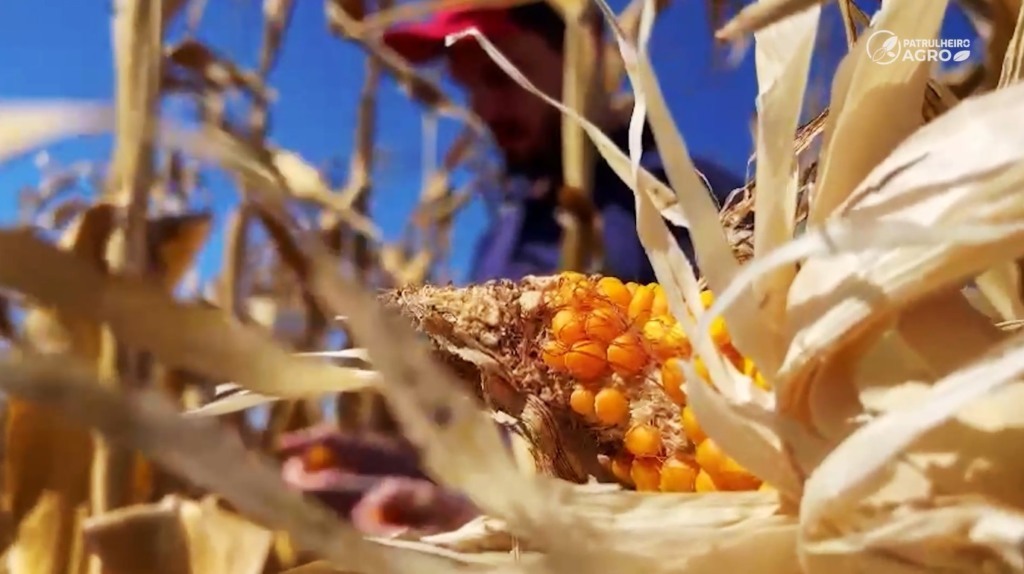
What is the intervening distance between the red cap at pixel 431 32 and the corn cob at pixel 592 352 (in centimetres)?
49

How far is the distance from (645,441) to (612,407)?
0.01 m

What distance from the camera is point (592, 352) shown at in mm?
267

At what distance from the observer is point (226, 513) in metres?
0.26

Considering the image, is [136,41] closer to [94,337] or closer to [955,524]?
[94,337]

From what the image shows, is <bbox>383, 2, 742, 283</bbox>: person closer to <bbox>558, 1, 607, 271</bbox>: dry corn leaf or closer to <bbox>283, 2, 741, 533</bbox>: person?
<bbox>283, 2, 741, 533</bbox>: person

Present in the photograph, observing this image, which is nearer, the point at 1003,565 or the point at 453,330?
the point at 1003,565

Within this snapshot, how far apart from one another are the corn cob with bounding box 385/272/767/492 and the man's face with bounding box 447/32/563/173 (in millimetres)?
624

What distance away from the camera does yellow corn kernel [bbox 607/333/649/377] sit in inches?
10.5

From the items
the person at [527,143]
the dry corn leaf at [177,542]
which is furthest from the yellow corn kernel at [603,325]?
the person at [527,143]

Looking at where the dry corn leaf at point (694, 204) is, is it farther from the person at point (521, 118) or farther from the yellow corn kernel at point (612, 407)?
the person at point (521, 118)

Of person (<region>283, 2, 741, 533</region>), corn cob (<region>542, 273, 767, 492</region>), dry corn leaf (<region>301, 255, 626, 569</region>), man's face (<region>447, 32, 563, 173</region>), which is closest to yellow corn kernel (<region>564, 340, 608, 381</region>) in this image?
corn cob (<region>542, 273, 767, 492</region>)

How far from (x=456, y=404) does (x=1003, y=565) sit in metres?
0.09

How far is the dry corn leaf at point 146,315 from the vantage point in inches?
5.5

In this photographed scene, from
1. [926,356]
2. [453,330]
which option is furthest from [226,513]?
[926,356]
